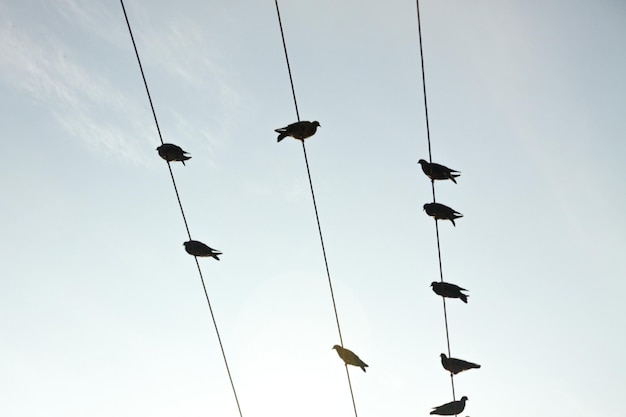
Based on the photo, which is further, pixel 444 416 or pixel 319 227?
pixel 444 416

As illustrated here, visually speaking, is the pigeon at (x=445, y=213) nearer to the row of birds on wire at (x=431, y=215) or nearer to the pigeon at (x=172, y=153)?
the row of birds on wire at (x=431, y=215)

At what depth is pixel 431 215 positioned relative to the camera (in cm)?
763

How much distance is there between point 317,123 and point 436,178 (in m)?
1.93

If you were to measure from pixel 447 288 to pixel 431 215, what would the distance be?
1085mm

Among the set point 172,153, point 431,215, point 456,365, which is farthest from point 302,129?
point 456,365

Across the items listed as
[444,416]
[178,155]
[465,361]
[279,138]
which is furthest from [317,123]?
[444,416]

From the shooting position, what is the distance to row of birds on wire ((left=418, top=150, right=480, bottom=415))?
24.1 feet

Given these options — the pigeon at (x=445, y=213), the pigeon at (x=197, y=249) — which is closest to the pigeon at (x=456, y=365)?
the pigeon at (x=445, y=213)

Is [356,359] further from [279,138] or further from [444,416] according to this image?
[279,138]

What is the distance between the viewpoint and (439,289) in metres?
7.77

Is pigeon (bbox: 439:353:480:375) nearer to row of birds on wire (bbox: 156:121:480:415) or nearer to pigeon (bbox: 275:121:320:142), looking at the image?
row of birds on wire (bbox: 156:121:480:415)

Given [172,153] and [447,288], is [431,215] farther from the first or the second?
[172,153]

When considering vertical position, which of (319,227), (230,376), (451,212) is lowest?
(230,376)

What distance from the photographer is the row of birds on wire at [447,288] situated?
24.1 feet
